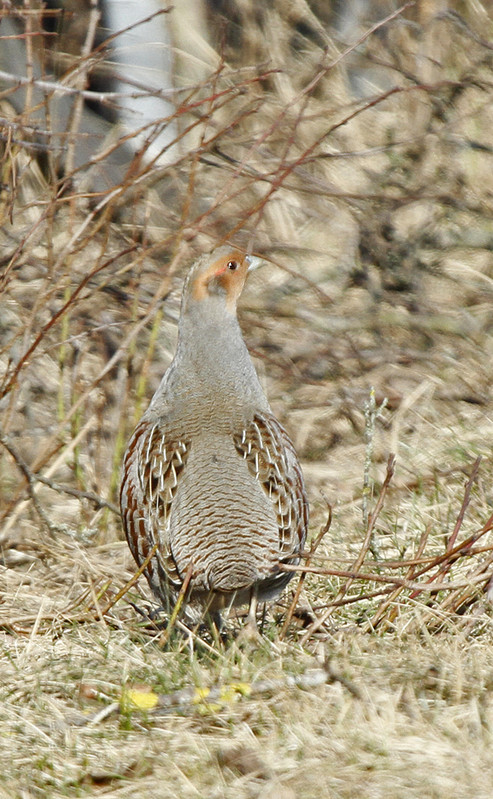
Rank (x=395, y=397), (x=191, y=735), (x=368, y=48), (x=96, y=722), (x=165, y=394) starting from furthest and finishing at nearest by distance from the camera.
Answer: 1. (x=368, y=48)
2. (x=395, y=397)
3. (x=165, y=394)
4. (x=96, y=722)
5. (x=191, y=735)

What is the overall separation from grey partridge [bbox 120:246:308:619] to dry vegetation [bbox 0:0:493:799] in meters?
0.19

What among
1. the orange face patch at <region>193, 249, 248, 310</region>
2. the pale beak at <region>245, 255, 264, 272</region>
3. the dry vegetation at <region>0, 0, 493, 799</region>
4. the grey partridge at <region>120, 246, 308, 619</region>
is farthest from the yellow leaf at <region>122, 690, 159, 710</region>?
the pale beak at <region>245, 255, 264, 272</region>

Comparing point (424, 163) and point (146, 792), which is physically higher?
point (424, 163)

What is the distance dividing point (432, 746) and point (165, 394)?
6.32 feet

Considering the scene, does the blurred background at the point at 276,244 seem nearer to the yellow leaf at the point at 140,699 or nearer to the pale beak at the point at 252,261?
the pale beak at the point at 252,261

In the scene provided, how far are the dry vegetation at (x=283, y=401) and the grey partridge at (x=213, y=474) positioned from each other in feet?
0.63

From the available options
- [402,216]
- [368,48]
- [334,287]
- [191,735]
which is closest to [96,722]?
[191,735]

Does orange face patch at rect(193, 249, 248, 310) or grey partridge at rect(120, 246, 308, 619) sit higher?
orange face patch at rect(193, 249, 248, 310)

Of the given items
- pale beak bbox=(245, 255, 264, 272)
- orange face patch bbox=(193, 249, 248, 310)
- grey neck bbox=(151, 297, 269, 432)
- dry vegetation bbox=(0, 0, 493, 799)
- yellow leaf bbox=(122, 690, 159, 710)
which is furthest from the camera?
pale beak bbox=(245, 255, 264, 272)

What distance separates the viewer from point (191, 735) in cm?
261

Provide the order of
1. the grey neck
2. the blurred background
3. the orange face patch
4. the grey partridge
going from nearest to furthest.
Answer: the grey partridge
the grey neck
the orange face patch
the blurred background

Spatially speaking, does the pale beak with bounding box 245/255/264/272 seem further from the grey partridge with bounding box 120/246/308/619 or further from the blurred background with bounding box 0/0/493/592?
the blurred background with bounding box 0/0/493/592

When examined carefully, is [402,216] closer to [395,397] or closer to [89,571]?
[395,397]

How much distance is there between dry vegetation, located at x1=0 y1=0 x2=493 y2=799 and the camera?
263 cm
